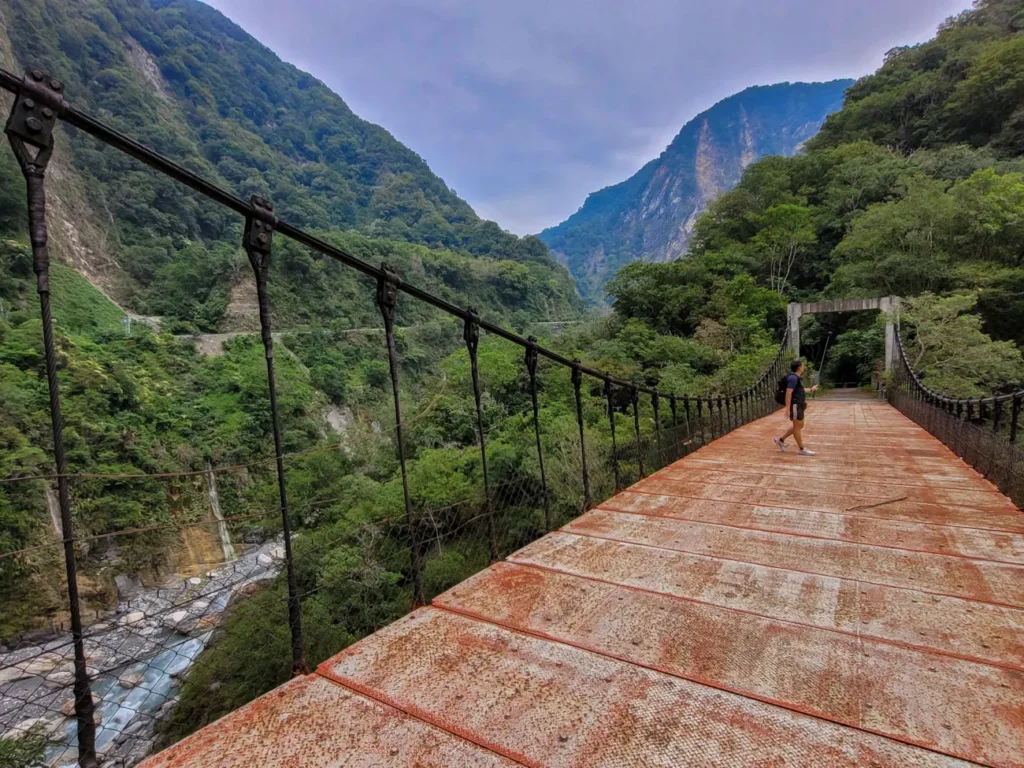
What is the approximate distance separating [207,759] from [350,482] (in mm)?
12737

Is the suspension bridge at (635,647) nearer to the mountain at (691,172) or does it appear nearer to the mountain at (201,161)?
the mountain at (201,161)

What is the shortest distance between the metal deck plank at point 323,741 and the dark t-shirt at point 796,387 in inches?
201

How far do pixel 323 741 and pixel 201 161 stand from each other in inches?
2349

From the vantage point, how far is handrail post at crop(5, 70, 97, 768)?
0.88 m

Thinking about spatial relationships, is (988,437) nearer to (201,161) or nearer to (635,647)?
(635,647)

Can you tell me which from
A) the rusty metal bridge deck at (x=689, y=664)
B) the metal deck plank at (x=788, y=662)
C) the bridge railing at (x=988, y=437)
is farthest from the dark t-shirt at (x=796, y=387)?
the metal deck plank at (x=788, y=662)

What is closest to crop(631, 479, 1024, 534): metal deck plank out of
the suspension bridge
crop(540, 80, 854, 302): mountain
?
the suspension bridge

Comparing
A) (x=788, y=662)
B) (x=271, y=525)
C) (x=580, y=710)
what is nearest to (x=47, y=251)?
(x=580, y=710)

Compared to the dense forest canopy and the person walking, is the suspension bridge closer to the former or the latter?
the dense forest canopy

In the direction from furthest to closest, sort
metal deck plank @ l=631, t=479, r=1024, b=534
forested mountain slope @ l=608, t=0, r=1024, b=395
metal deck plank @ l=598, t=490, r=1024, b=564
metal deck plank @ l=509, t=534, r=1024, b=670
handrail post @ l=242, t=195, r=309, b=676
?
forested mountain slope @ l=608, t=0, r=1024, b=395
metal deck plank @ l=631, t=479, r=1024, b=534
metal deck plank @ l=598, t=490, r=1024, b=564
metal deck plank @ l=509, t=534, r=1024, b=670
handrail post @ l=242, t=195, r=309, b=676

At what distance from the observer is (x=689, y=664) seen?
4.20 ft

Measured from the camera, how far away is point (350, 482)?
13.0 m

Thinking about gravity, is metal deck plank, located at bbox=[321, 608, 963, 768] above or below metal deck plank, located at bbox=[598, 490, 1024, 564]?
above

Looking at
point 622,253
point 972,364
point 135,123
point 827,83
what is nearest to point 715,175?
point 622,253
